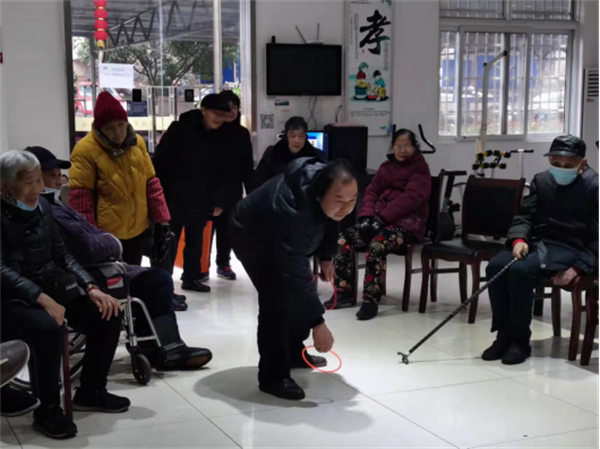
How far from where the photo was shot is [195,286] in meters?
5.89

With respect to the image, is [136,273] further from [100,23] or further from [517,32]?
[517,32]

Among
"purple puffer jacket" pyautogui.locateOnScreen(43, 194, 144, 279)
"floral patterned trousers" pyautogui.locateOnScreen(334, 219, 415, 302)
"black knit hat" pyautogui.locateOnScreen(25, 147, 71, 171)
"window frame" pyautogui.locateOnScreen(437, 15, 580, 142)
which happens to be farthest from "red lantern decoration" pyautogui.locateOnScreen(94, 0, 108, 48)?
"purple puffer jacket" pyautogui.locateOnScreen(43, 194, 144, 279)

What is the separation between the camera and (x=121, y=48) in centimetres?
745

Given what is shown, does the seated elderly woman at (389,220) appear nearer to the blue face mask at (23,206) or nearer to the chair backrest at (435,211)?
the chair backrest at (435,211)

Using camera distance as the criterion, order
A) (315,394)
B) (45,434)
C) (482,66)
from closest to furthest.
A: (45,434) → (315,394) → (482,66)

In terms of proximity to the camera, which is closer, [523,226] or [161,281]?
[161,281]

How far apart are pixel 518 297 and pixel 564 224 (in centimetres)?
49

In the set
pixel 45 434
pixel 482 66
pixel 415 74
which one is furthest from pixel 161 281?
pixel 482 66

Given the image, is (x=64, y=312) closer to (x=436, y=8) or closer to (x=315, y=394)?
(x=315, y=394)

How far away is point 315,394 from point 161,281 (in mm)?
939

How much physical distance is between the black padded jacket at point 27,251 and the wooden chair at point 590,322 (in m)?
2.49

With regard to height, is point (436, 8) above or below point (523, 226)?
above

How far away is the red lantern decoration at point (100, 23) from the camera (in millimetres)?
7176

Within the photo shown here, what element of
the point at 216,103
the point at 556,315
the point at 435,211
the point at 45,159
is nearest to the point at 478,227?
the point at 435,211
